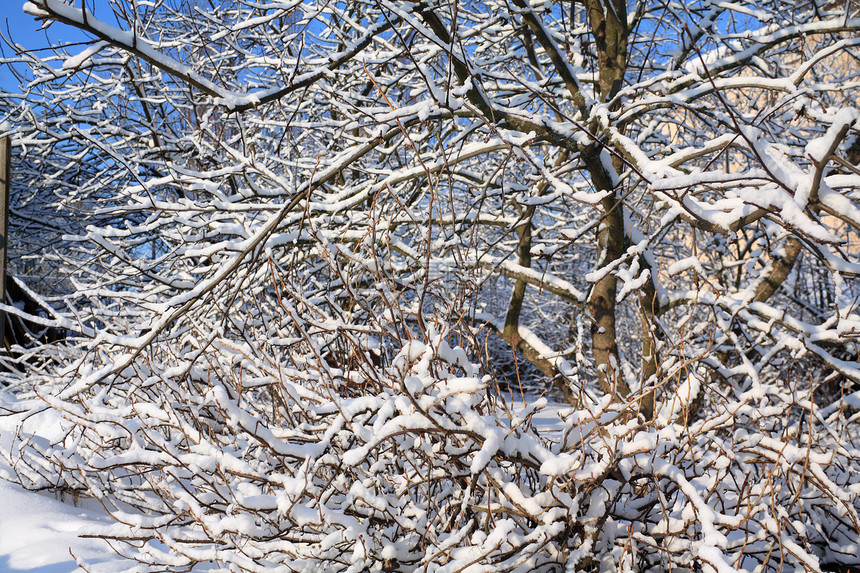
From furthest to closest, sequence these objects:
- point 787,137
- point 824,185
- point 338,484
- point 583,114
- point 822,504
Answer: point 787,137
point 583,114
point 822,504
point 338,484
point 824,185

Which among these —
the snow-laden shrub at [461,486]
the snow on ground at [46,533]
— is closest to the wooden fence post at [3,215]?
the snow on ground at [46,533]

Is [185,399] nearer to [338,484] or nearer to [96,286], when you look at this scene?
[338,484]

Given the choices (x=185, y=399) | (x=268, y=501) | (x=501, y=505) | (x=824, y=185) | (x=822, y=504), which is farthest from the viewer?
(x=185, y=399)

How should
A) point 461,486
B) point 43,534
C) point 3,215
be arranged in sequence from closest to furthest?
point 461,486 < point 43,534 < point 3,215

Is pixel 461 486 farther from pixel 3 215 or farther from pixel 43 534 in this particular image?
pixel 3 215

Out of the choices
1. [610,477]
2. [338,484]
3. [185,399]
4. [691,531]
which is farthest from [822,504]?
[185,399]

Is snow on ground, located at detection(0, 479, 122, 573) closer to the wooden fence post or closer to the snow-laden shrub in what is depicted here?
the snow-laden shrub

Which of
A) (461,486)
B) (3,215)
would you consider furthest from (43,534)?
(3,215)

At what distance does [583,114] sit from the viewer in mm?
3641

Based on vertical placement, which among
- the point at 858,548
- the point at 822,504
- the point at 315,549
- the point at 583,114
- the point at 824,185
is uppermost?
the point at 583,114

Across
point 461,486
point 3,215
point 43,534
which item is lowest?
point 43,534

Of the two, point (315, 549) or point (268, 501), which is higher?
point (268, 501)

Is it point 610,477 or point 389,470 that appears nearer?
point 610,477

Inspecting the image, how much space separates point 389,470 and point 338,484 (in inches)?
11.7
